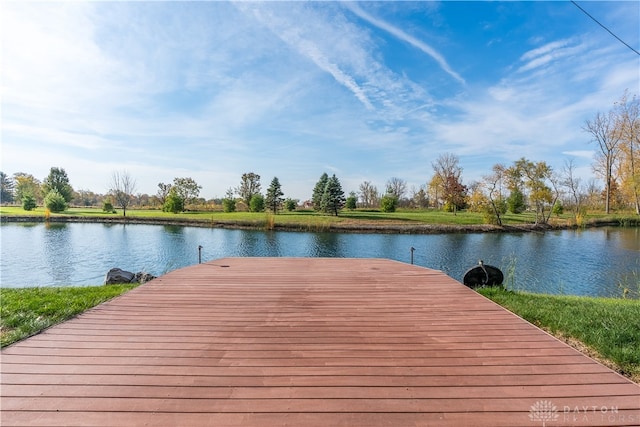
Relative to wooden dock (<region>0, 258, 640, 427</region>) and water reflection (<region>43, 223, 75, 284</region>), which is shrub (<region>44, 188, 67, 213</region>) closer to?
water reflection (<region>43, 223, 75, 284</region>)

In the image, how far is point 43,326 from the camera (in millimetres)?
3160

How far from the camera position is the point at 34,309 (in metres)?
3.77

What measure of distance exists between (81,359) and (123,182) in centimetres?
4861

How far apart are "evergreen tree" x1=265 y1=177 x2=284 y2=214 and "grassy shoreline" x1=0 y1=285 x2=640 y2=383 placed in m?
30.9

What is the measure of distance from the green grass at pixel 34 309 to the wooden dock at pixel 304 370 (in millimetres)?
212

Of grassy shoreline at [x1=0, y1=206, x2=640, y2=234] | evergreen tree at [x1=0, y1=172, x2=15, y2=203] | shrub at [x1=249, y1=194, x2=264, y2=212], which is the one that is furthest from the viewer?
evergreen tree at [x1=0, y1=172, x2=15, y2=203]

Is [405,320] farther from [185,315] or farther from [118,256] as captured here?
[118,256]

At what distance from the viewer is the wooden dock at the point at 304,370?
6.10 feet

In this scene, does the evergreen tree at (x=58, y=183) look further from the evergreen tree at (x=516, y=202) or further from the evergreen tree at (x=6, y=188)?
the evergreen tree at (x=516, y=202)

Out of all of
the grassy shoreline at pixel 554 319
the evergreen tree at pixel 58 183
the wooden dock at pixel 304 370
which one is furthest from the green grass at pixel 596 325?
A: the evergreen tree at pixel 58 183

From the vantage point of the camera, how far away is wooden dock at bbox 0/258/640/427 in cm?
186

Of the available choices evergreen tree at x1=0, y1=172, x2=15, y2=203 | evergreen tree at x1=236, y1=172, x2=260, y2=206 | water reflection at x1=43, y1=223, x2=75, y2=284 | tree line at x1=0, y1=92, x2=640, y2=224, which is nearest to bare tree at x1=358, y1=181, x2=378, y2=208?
tree line at x1=0, y1=92, x2=640, y2=224

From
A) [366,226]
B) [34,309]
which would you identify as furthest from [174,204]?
[34,309]

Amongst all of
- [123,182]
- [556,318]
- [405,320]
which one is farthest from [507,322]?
[123,182]
